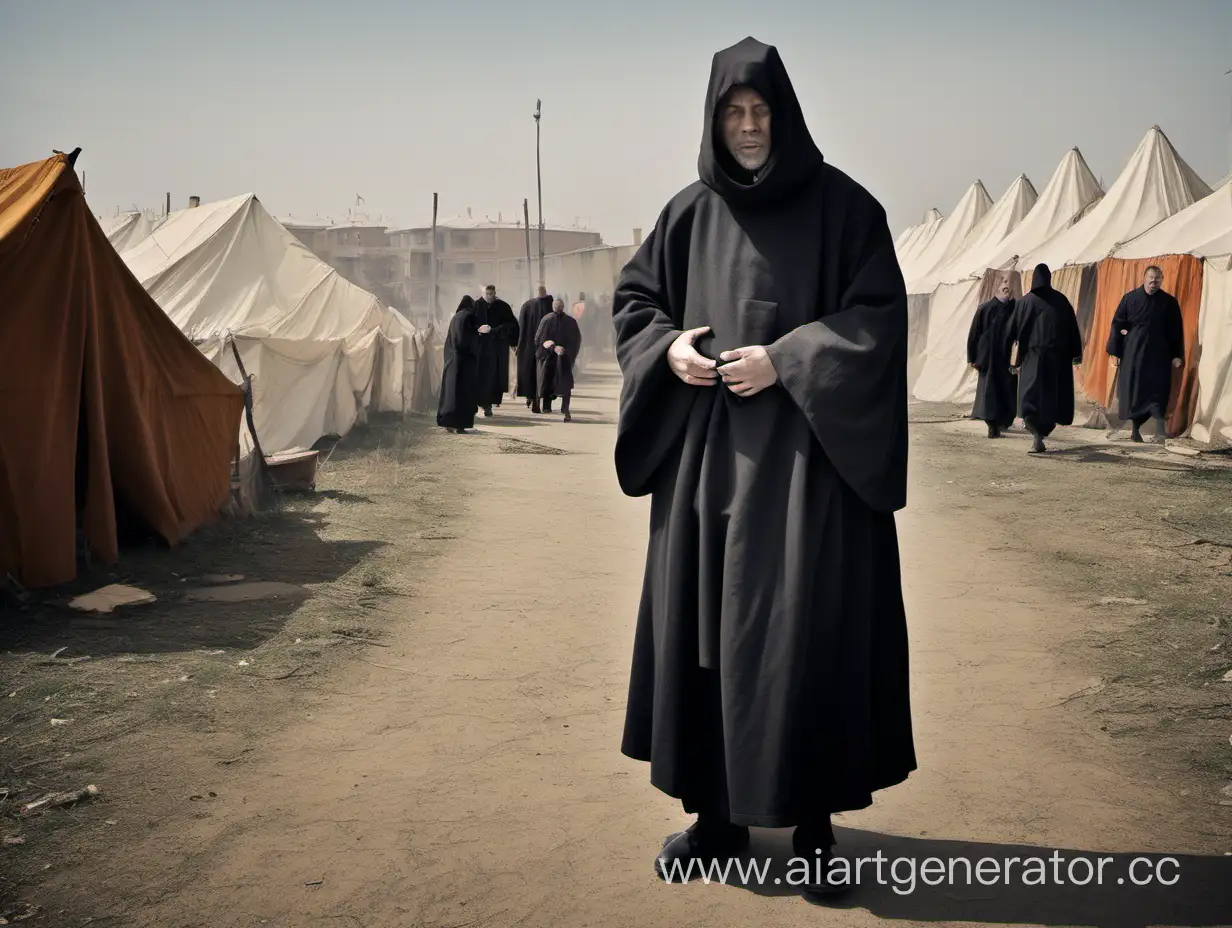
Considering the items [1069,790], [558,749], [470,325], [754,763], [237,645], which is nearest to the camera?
[754,763]

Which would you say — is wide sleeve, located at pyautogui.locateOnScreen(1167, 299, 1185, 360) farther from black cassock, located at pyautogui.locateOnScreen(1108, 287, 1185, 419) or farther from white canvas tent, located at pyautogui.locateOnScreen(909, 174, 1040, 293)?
white canvas tent, located at pyautogui.locateOnScreen(909, 174, 1040, 293)

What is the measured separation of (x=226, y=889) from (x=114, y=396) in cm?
415

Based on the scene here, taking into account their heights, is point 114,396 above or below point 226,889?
above

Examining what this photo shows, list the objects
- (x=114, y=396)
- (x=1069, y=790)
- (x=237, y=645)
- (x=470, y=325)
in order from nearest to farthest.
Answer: (x=1069, y=790) → (x=237, y=645) → (x=114, y=396) → (x=470, y=325)

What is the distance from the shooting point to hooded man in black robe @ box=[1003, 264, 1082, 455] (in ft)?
39.7

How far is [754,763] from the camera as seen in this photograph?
2.73 meters

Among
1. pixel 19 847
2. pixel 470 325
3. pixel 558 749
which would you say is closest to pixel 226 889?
pixel 19 847

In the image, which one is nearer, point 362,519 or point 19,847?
point 19,847

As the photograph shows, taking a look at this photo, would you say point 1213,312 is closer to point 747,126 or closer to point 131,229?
point 747,126

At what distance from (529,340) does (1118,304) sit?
8.04 meters

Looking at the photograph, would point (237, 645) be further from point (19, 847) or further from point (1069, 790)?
point (1069, 790)

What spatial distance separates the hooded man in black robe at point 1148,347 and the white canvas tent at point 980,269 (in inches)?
282

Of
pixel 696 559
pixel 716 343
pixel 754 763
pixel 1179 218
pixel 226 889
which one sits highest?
pixel 1179 218

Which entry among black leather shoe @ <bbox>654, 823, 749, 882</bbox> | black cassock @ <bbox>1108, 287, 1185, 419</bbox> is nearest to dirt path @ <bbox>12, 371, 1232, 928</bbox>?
black leather shoe @ <bbox>654, 823, 749, 882</bbox>
